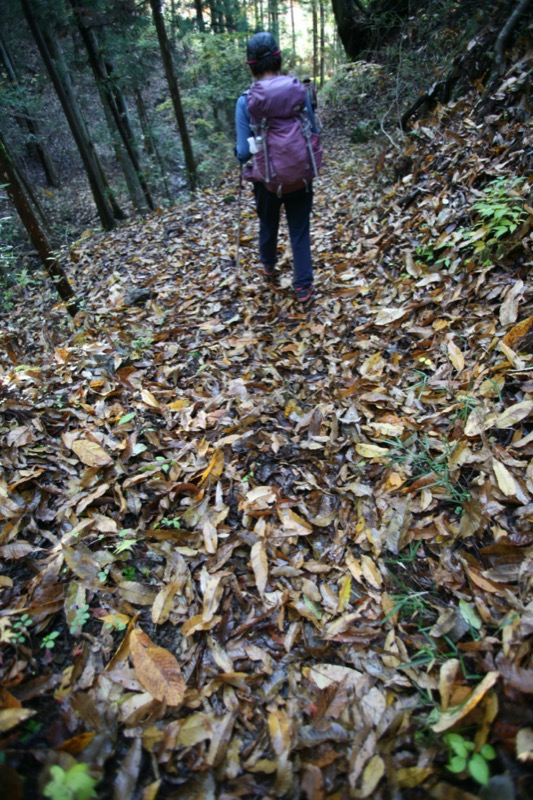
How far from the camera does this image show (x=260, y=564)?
208 cm

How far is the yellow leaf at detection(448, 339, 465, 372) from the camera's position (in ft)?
9.22

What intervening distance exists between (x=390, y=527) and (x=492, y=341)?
5.02 ft

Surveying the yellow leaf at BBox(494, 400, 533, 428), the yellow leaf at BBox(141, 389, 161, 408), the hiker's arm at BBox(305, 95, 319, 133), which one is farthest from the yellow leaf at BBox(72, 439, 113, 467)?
the hiker's arm at BBox(305, 95, 319, 133)

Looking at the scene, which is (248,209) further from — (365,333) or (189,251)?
(365,333)

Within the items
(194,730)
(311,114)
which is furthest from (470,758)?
(311,114)

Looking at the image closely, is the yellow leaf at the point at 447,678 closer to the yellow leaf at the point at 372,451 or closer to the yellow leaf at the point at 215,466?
the yellow leaf at the point at 372,451

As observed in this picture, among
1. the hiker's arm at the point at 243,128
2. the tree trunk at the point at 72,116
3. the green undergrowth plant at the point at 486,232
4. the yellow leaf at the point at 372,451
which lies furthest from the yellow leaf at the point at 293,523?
the tree trunk at the point at 72,116

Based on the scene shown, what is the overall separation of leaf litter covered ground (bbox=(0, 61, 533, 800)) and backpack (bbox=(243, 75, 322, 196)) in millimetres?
1217

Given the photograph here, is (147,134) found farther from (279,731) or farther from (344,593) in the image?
(279,731)

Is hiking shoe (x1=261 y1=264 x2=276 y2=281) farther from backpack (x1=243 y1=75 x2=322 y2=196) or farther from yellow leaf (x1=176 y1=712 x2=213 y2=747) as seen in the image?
yellow leaf (x1=176 y1=712 x2=213 y2=747)

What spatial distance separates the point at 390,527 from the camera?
2156 millimetres

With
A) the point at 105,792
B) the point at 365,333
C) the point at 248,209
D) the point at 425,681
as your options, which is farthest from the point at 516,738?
the point at 248,209

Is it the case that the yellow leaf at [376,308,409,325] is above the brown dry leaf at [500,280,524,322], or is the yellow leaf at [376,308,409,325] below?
below

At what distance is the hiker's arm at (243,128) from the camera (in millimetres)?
3654
